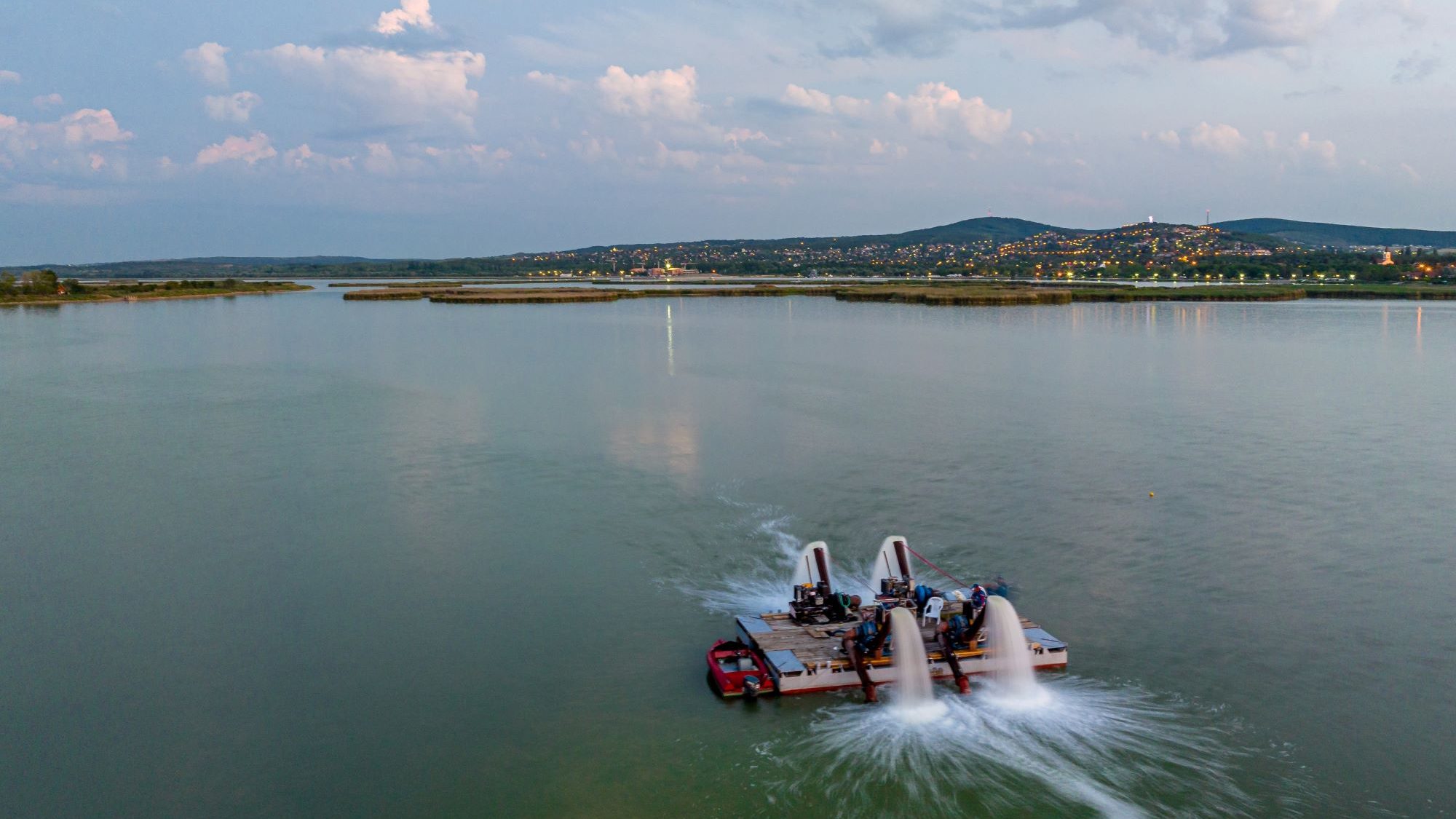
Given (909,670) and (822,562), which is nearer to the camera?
(909,670)

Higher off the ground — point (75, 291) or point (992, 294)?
point (75, 291)

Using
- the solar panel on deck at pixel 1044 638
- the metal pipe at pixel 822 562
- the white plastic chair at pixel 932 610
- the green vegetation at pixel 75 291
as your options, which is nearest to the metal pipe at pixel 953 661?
the white plastic chair at pixel 932 610

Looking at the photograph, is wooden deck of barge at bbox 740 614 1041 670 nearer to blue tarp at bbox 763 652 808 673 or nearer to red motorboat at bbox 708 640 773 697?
blue tarp at bbox 763 652 808 673

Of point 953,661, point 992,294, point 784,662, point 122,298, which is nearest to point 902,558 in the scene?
point 953,661

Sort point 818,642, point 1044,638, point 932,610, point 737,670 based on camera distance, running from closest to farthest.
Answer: point 737,670 < point 818,642 < point 1044,638 < point 932,610

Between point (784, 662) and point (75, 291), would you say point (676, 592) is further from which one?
point (75, 291)

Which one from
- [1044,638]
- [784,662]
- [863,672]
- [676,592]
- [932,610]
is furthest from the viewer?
[676,592]

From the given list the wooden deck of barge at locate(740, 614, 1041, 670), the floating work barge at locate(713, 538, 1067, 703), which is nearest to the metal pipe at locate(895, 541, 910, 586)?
the floating work barge at locate(713, 538, 1067, 703)

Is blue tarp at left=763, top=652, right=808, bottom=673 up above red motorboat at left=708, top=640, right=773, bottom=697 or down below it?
above
